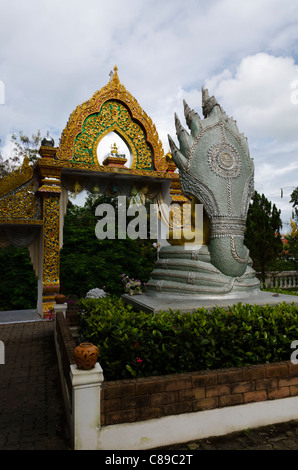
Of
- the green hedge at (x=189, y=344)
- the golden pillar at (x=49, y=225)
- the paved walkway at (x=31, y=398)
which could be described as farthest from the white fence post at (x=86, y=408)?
the golden pillar at (x=49, y=225)

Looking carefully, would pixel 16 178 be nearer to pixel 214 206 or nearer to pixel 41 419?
pixel 214 206

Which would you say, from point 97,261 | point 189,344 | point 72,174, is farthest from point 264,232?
point 189,344

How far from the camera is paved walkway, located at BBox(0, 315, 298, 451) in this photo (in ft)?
10.1

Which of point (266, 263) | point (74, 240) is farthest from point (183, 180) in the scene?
point (74, 240)

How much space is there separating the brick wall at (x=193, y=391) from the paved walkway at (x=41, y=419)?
11.7 inches

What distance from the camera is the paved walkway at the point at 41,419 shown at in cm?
307

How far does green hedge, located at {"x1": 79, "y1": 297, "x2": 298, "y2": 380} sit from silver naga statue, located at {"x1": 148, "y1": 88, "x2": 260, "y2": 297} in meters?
1.77

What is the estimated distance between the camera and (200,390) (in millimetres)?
3195

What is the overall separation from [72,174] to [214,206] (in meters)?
5.31

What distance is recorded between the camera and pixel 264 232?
430 inches

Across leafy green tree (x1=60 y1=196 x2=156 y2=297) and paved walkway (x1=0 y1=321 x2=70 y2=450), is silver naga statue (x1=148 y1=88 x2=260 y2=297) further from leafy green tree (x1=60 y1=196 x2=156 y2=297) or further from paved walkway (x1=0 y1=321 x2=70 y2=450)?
leafy green tree (x1=60 y1=196 x2=156 y2=297)

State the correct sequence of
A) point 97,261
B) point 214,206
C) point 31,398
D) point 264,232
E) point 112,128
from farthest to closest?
point 97,261
point 264,232
point 112,128
point 214,206
point 31,398

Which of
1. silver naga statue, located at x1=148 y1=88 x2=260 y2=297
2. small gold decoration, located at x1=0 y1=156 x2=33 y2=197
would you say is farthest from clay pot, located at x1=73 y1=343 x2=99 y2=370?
small gold decoration, located at x1=0 y1=156 x2=33 y2=197
